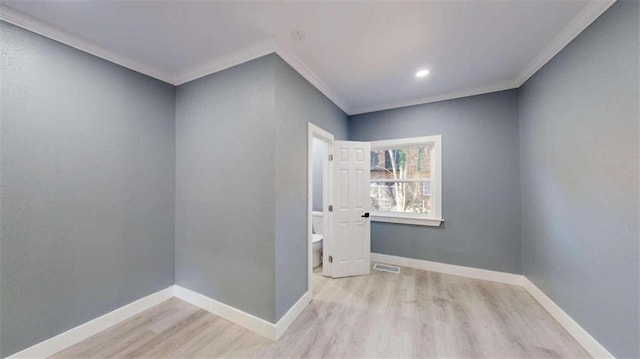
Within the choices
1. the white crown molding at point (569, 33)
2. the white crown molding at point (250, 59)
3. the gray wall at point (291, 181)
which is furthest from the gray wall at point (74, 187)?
the white crown molding at point (569, 33)

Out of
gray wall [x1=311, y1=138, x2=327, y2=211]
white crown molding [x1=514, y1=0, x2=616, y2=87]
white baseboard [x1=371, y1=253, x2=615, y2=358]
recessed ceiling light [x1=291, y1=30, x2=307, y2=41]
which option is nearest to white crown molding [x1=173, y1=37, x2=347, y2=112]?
recessed ceiling light [x1=291, y1=30, x2=307, y2=41]

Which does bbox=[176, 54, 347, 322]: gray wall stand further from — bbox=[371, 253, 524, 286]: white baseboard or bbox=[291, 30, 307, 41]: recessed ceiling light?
bbox=[371, 253, 524, 286]: white baseboard

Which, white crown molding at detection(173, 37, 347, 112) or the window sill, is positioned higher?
white crown molding at detection(173, 37, 347, 112)

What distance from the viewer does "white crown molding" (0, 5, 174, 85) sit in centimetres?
160

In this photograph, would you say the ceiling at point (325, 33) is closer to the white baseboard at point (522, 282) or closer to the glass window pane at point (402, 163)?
the glass window pane at point (402, 163)

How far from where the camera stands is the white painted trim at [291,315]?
199cm

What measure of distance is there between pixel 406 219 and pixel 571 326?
1.93 metres

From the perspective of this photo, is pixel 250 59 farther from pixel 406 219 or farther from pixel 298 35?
pixel 406 219

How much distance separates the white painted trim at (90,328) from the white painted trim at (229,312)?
25 cm

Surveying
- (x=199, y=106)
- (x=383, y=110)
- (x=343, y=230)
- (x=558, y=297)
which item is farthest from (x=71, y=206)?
(x=558, y=297)

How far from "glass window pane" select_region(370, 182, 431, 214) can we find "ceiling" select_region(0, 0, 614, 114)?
1.75 m

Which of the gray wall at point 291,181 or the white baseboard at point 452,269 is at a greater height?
the gray wall at point 291,181

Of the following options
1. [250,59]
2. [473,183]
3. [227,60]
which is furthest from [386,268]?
[227,60]

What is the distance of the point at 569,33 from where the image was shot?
73.7 inches
